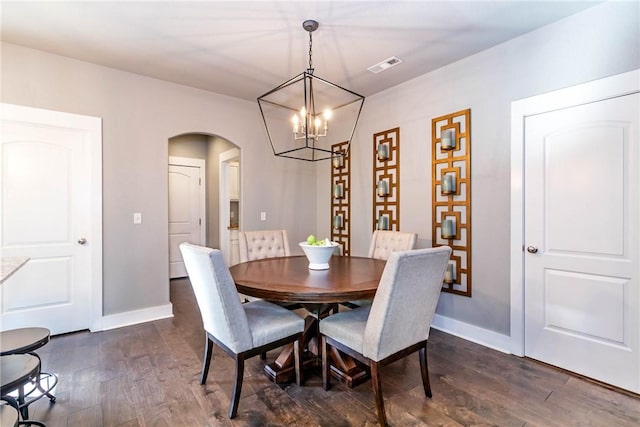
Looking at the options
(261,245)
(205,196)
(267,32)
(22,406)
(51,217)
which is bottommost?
(22,406)

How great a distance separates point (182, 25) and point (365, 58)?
1.57 m

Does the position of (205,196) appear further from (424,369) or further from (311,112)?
(424,369)

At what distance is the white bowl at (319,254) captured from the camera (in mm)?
2354

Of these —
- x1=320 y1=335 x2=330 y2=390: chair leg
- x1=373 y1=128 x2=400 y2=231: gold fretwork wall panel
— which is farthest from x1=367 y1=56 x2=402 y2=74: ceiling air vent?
x1=320 y1=335 x2=330 y2=390: chair leg

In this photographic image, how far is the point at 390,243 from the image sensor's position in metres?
2.99

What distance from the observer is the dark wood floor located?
1.77m

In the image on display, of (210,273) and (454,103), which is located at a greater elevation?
(454,103)

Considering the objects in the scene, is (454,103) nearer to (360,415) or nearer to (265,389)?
(360,415)

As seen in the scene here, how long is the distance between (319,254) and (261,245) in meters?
0.98

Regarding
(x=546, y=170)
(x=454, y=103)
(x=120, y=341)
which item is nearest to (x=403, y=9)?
(x=454, y=103)

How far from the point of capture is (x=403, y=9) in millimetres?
2197

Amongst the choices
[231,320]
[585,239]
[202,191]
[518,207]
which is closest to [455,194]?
[518,207]

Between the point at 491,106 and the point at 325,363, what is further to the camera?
the point at 491,106

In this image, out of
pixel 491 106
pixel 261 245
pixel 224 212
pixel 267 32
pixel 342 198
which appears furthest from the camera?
pixel 224 212
